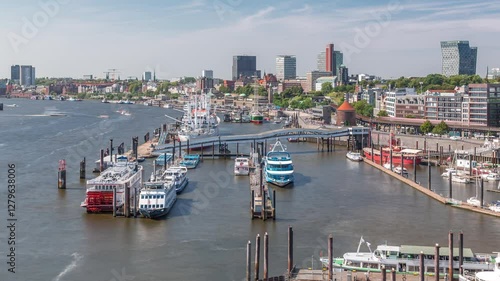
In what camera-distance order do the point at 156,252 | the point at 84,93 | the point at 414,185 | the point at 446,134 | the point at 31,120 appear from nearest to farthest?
the point at 156,252
the point at 414,185
the point at 446,134
the point at 31,120
the point at 84,93

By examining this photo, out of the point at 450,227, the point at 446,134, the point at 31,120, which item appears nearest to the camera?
the point at 450,227

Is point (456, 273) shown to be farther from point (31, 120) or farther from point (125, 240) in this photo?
point (31, 120)

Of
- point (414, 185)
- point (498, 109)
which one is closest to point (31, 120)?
point (498, 109)

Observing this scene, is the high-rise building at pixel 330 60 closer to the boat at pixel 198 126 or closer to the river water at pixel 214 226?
the boat at pixel 198 126

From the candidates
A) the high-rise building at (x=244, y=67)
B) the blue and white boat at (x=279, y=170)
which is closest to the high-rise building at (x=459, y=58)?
the high-rise building at (x=244, y=67)

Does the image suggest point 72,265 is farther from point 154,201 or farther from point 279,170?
point 279,170

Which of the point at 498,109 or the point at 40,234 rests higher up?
the point at 498,109
